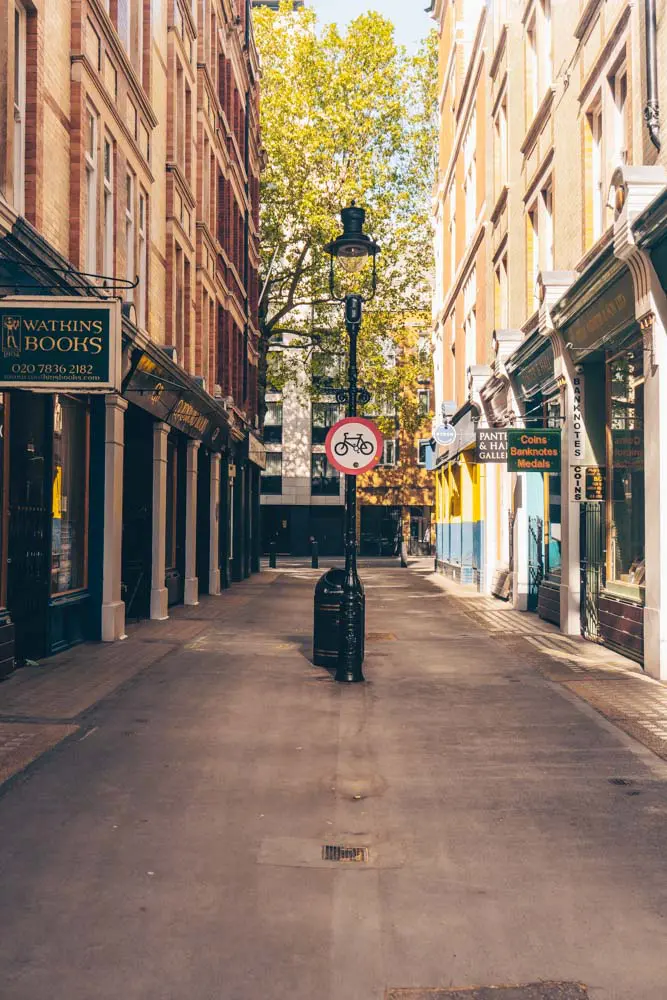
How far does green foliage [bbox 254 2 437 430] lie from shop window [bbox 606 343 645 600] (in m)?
22.9

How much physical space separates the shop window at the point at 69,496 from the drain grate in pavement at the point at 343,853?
814cm

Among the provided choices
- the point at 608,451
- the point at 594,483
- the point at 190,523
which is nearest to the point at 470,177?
the point at 190,523

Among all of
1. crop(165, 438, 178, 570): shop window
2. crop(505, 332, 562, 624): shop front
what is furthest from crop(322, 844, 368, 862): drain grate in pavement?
crop(165, 438, 178, 570): shop window

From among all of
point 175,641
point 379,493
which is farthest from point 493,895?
point 379,493

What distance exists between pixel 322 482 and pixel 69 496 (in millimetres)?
45503

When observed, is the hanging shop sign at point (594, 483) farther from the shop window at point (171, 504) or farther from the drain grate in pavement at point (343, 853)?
the drain grate in pavement at point (343, 853)

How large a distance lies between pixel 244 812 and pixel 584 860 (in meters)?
2.02

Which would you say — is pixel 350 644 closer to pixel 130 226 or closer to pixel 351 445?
pixel 351 445

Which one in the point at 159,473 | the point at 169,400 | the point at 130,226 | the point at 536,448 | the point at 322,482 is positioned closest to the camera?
the point at 130,226

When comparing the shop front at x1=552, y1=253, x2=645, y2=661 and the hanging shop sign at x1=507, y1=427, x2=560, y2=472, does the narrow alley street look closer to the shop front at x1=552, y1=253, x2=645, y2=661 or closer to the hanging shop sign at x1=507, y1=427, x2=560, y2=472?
the shop front at x1=552, y1=253, x2=645, y2=661

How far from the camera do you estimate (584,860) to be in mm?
5316

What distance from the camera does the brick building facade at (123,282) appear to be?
11.4 metres

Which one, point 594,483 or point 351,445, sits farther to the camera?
point 594,483

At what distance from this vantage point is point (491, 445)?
19.3m
